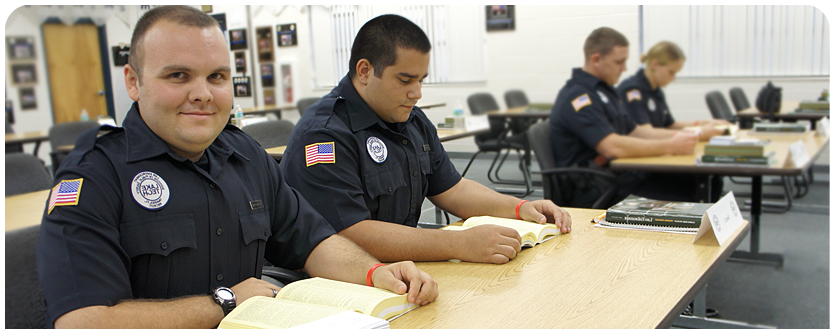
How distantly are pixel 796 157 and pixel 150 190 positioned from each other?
2.44 metres

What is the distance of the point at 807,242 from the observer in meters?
3.40

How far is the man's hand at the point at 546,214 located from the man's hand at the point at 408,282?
58cm

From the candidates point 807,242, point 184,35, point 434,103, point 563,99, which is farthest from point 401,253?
point 807,242

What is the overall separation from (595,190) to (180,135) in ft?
6.91

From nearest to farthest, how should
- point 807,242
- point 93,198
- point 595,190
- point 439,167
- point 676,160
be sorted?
point 93,198
point 439,167
point 676,160
point 595,190
point 807,242

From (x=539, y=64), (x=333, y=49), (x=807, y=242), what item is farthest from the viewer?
(x=539, y=64)

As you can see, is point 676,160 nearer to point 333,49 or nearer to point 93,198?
point 333,49

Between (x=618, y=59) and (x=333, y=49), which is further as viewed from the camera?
(x=618, y=59)

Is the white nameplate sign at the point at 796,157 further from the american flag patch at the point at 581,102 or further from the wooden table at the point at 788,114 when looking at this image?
the wooden table at the point at 788,114

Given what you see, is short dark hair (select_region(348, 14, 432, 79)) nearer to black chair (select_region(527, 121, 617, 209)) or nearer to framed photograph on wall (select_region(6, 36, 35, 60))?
framed photograph on wall (select_region(6, 36, 35, 60))

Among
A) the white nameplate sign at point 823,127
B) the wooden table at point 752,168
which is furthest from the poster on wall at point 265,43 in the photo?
the white nameplate sign at point 823,127

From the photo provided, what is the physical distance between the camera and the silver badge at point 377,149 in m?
1.61

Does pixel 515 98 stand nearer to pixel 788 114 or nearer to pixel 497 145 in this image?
pixel 788 114
